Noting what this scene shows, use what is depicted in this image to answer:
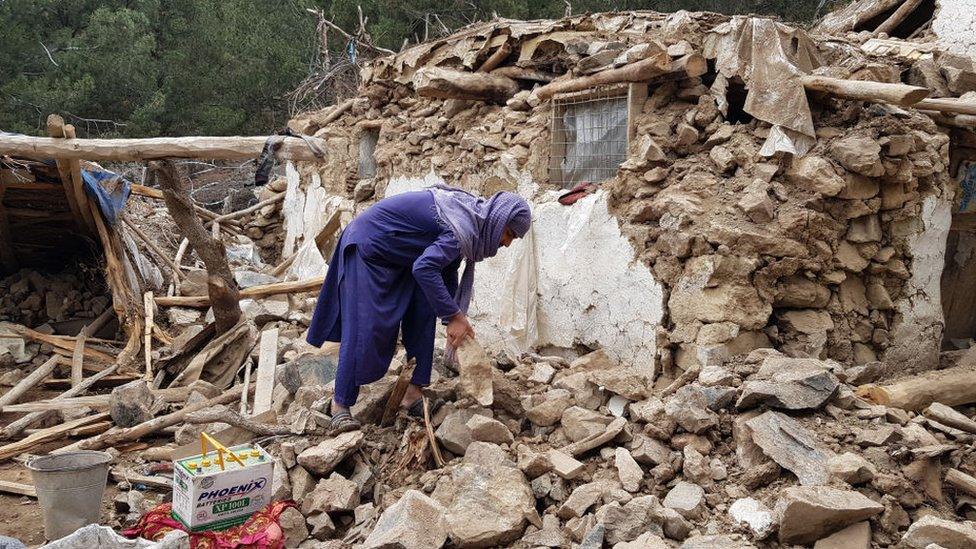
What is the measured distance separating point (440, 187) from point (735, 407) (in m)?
1.99

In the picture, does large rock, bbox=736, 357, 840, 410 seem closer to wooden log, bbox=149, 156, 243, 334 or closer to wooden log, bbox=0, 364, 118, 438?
wooden log, bbox=149, 156, 243, 334

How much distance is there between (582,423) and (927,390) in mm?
1941

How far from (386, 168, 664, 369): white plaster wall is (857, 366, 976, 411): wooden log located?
123 cm

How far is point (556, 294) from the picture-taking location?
17.6ft

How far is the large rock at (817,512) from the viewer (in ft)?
9.37

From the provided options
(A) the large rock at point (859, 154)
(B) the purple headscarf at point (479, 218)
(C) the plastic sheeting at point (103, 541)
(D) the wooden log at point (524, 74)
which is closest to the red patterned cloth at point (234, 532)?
(C) the plastic sheeting at point (103, 541)

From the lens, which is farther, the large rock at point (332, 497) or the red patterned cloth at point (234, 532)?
the large rock at point (332, 497)

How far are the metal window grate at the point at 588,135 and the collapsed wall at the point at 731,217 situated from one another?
0.01 meters

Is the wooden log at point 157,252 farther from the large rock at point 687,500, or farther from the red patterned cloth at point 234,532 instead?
the large rock at point 687,500

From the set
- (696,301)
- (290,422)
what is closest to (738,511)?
(696,301)

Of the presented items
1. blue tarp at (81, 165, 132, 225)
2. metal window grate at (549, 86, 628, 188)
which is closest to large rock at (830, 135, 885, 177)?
metal window grate at (549, 86, 628, 188)

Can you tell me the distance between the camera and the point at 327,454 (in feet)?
12.4

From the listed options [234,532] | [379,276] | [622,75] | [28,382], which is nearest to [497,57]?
[622,75]

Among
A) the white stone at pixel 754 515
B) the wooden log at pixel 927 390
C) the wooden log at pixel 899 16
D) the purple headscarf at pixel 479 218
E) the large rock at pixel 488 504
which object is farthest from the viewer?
the wooden log at pixel 899 16
